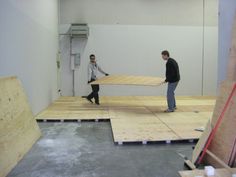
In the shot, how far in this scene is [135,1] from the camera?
10180 mm

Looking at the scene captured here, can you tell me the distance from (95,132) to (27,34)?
250 cm

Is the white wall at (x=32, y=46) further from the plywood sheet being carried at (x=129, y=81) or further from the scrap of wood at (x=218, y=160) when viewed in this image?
the scrap of wood at (x=218, y=160)

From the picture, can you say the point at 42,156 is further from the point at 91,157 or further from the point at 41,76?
the point at 41,76

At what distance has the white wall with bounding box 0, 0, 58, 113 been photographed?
4410 mm

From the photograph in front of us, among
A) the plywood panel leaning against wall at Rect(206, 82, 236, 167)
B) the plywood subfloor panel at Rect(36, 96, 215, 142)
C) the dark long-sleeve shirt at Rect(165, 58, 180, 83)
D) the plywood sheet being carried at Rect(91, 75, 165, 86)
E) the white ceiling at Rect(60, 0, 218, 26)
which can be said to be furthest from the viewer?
the white ceiling at Rect(60, 0, 218, 26)

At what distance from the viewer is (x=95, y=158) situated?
12.0ft

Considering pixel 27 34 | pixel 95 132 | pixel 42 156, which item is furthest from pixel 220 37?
pixel 27 34

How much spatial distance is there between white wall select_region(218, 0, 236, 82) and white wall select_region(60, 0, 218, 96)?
649 centimetres

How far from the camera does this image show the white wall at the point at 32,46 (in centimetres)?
441

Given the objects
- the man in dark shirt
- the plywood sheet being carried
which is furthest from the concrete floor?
the plywood sheet being carried

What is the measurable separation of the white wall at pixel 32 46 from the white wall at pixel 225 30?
3229 millimetres

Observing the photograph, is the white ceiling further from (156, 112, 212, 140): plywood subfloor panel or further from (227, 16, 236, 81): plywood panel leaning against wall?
(227, 16, 236, 81): plywood panel leaning against wall

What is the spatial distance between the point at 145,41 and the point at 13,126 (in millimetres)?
7490

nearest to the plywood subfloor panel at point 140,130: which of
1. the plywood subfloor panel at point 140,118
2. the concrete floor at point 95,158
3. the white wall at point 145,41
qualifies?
the plywood subfloor panel at point 140,118
